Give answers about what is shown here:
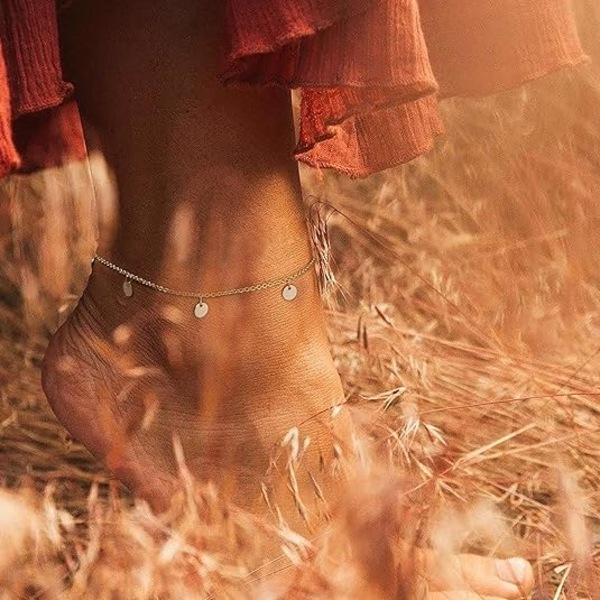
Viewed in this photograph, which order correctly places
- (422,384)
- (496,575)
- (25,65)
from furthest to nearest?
(422,384) → (496,575) → (25,65)

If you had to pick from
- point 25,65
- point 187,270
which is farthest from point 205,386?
point 25,65

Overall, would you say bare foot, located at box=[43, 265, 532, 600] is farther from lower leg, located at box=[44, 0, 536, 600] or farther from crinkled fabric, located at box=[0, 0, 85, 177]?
crinkled fabric, located at box=[0, 0, 85, 177]

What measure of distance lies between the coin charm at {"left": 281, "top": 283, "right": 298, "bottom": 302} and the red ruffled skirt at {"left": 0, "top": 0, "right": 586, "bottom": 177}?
0.12m

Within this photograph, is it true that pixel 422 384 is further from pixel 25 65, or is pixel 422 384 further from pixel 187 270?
pixel 25 65

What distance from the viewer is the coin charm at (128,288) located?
1.01 metres

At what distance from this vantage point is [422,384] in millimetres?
1117

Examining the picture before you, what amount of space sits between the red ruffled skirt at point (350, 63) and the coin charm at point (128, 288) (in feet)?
0.43

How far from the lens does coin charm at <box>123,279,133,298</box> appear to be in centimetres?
101

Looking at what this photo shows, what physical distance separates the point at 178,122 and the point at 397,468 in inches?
13.2

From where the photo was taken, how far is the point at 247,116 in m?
0.92

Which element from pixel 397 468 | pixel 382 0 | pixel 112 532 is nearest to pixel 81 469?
pixel 112 532

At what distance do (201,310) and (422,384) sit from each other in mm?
259

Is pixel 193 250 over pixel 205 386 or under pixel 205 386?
over

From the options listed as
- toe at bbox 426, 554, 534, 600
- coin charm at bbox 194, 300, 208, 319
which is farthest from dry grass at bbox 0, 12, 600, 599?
coin charm at bbox 194, 300, 208, 319
